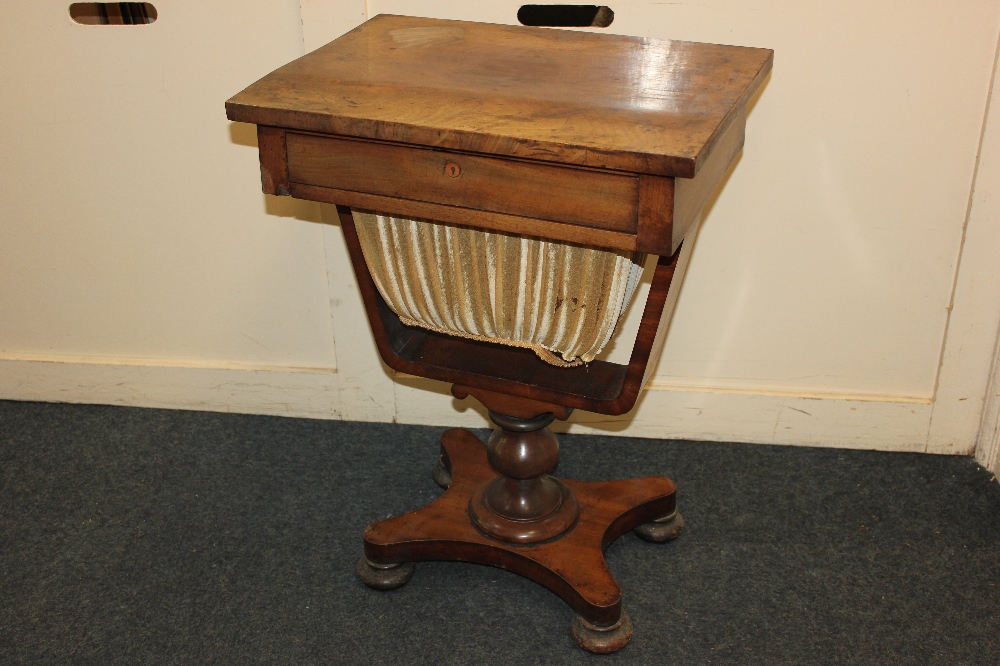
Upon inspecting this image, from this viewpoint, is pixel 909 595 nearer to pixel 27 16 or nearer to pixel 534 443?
pixel 534 443

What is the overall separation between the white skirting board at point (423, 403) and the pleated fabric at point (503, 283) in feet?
2.14

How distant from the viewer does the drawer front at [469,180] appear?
132cm

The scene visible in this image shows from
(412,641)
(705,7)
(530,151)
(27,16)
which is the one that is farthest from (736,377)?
(27,16)

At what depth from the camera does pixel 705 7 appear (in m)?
1.88

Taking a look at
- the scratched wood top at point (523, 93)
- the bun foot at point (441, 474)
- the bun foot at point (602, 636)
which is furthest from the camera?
the bun foot at point (441, 474)

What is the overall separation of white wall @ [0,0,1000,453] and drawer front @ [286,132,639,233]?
0.62 m

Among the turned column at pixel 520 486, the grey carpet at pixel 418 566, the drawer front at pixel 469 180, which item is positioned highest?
the drawer front at pixel 469 180

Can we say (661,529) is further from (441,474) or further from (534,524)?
(441,474)

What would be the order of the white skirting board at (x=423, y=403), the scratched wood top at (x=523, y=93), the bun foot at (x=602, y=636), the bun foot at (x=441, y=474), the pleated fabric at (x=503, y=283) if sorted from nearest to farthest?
the scratched wood top at (x=523, y=93) < the pleated fabric at (x=503, y=283) < the bun foot at (x=602, y=636) < the bun foot at (x=441, y=474) < the white skirting board at (x=423, y=403)

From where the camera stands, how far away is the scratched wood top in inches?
51.3

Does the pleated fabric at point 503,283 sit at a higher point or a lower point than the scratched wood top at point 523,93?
lower

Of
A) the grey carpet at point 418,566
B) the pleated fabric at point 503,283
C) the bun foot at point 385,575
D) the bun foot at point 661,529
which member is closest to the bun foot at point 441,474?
the grey carpet at point 418,566

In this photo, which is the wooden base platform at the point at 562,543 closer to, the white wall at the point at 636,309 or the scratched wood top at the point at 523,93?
the white wall at the point at 636,309

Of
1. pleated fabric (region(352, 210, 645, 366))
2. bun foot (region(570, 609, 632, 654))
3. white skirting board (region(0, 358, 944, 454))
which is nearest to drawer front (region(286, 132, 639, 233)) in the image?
pleated fabric (region(352, 210, 645, 366))
